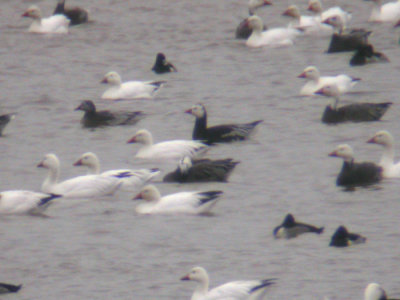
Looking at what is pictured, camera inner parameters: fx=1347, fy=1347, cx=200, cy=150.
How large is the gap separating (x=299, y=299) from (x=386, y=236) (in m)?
2.37

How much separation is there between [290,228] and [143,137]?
523 cm

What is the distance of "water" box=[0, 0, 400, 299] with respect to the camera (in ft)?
46.2

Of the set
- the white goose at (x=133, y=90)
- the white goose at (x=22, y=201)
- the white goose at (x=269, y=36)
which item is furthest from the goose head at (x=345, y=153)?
the white goose at (x=269, y=36)

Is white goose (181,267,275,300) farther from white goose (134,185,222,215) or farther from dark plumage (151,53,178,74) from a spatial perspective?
dark plumage (151,53,178,74)

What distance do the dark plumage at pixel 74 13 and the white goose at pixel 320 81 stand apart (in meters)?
9.69

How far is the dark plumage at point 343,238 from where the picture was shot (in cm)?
1450

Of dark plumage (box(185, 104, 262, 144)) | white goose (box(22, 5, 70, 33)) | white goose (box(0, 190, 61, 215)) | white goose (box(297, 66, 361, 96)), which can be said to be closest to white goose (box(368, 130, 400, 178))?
dark plumage (box(185, 104, 262, 144))

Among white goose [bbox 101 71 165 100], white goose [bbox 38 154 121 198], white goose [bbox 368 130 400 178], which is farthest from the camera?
white goose [bbox 101 71 165 100]

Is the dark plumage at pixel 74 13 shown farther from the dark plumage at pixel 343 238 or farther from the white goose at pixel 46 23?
the dark plumage at pixel 343 238

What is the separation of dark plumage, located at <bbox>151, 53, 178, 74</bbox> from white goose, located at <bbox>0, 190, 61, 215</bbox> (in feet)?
32.2

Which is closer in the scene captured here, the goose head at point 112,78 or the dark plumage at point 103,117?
the dark plumage at point 103,117

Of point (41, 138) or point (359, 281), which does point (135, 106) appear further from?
point (359, 281)

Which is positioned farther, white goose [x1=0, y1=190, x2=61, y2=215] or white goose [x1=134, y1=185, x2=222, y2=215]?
white goose [x1=0, y1=190, x2=61, y2=215]

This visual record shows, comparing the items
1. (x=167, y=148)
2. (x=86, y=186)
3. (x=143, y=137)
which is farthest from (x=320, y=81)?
(x=86, y=186)
